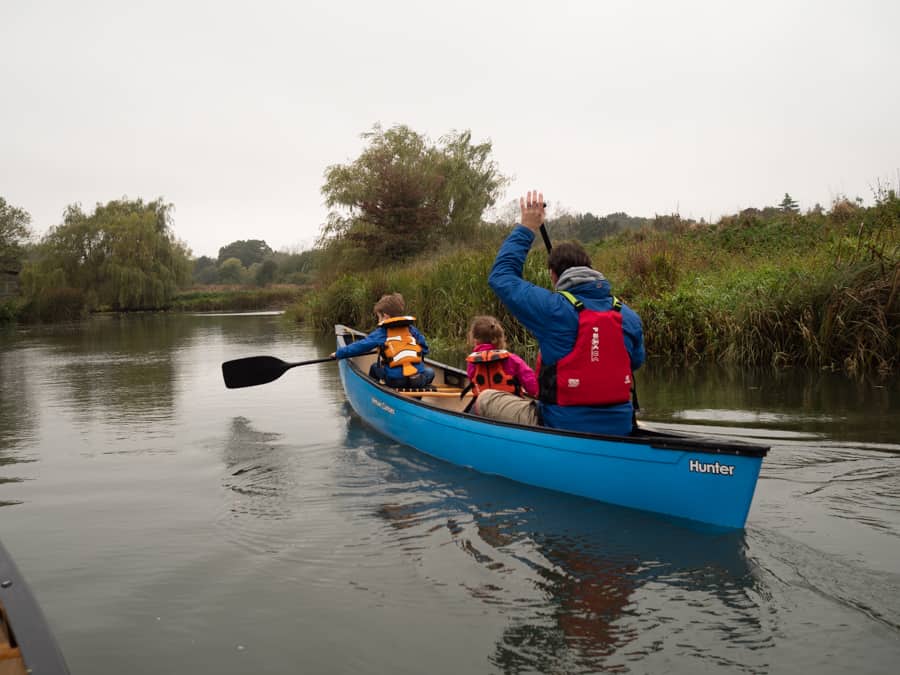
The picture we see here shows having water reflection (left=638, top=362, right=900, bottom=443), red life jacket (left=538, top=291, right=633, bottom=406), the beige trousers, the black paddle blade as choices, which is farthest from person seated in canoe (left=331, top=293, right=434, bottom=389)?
red life jacket (left=538, top=291, right=633, bottom=406)

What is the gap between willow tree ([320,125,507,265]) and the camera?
27469 millimetres

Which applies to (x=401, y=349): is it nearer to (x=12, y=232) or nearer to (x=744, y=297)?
(x=744, y=297)

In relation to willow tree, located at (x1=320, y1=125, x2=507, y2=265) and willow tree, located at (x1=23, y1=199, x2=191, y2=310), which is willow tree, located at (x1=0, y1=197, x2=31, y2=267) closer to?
willow tree, located at (x1=23, y1=199, x2=191, y2=310)

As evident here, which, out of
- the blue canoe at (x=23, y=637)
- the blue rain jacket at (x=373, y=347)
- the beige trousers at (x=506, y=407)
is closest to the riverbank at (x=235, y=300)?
the blue rain jacket at (x=373, y=347)

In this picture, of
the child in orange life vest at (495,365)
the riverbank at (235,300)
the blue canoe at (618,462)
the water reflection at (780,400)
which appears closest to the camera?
the blue canoe at (618,462)

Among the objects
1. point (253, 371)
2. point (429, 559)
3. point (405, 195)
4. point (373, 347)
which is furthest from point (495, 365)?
point (405, 195)

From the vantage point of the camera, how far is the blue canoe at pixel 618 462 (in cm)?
404

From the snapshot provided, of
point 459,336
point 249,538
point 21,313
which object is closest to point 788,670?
point 249,538

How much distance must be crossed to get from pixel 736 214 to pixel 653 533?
1945 cm

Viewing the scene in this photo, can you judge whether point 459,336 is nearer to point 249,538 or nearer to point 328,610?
point 249,538

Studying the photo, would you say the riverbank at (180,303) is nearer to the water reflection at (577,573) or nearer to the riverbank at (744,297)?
the riverbank at (744,297)

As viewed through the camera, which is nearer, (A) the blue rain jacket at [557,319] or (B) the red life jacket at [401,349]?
(A) the blue rain jacket at [557,319]

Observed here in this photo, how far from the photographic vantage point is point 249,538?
4512mm

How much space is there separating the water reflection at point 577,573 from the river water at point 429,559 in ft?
0.05
